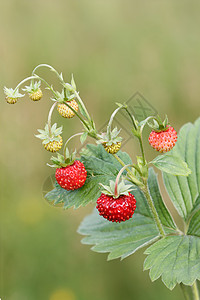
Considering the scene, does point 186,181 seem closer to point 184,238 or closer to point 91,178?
point 184,238

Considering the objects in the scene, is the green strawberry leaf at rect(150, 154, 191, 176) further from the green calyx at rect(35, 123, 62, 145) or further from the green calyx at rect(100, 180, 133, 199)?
the green calyx at rect(35, 123, 62, 145)

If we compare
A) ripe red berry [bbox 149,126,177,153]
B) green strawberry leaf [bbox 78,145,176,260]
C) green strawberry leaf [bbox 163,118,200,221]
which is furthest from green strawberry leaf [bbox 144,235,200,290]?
ripe red berry [bbox 149,126,177,153]

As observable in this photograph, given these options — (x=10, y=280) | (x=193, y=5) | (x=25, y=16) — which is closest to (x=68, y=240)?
(x=10, y=280)

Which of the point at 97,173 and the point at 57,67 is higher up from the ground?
the point at 57,67

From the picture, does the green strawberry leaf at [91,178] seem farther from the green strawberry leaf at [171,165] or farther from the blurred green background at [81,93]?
the blurred green background at [81,93]

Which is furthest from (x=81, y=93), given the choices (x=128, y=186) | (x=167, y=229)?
(x=128, y=186)

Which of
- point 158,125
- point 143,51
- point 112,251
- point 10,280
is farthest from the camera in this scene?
point 143,51

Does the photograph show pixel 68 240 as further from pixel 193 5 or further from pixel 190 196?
pixel 193 5
